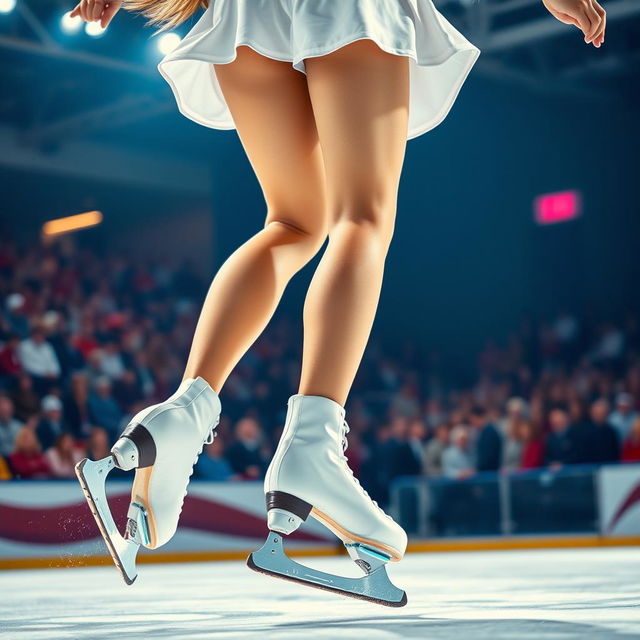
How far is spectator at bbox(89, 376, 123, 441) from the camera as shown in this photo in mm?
7918

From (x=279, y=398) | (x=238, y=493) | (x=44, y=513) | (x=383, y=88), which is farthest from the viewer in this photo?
(x=279, y=398)

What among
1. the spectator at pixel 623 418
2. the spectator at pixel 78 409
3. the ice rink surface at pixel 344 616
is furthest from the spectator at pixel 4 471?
the spectator at pixel 623 418

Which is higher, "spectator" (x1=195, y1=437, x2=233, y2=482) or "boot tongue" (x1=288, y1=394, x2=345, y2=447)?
"boot tongue" (x1=288, y1=394, x2=345, y2=447)

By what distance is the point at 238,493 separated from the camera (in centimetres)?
689

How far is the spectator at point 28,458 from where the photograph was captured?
6621 millimetres

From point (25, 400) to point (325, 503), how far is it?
6.56 metres

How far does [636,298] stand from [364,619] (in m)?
11.4

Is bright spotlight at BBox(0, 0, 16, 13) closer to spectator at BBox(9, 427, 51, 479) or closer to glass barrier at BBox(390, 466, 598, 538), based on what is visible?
spectator at BBox(9, 427, 51, 479)

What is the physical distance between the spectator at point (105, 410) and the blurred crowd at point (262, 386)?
0.01 m

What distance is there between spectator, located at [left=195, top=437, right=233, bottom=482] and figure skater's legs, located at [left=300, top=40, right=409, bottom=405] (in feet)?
19.6

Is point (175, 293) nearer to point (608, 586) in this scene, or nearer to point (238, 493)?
point (238, 493)

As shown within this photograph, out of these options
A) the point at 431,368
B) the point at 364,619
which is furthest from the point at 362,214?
the point at 431,368

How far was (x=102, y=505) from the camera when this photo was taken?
137 cm

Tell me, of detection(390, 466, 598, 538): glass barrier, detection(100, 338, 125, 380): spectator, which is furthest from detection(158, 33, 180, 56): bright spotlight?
detection(390, 466, 598, 538): glass barrier
